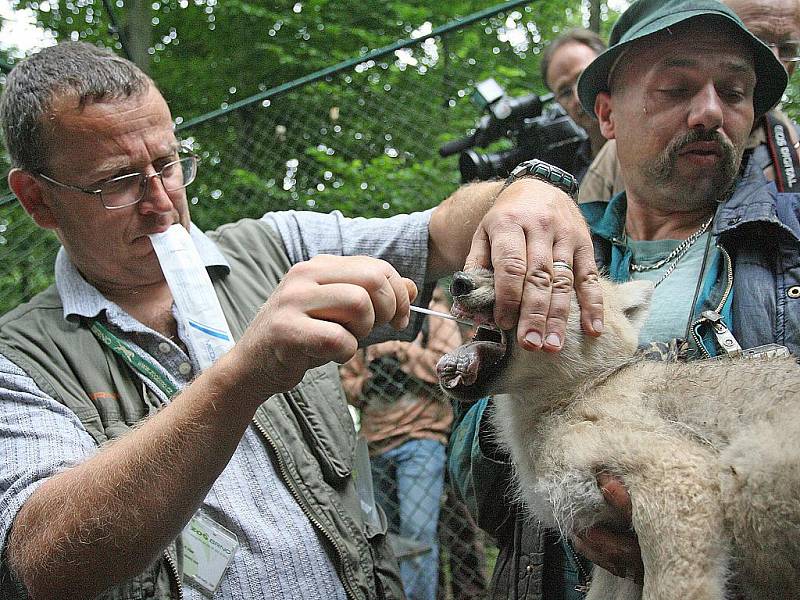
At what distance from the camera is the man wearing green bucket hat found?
9.25ft

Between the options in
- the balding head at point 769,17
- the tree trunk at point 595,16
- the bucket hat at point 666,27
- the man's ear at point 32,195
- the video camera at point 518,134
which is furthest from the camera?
the tree trunk at point 595,16

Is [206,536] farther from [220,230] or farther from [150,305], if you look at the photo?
[220,230]

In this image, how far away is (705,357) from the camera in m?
2.83

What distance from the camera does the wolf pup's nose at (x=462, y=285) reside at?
260 centimetres

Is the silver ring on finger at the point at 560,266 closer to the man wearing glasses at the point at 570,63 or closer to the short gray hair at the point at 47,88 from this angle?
the short gray hair at the point at 47,88

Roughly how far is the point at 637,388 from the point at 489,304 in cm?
65

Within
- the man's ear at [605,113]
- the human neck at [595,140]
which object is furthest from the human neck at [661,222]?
the human neck at [595,140]

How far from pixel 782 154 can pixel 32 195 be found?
364cm

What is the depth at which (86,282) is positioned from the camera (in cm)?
346

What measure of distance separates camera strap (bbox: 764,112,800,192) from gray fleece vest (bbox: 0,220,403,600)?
91.8 inches

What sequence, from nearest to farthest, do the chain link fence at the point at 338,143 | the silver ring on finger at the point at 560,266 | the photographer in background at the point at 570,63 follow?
the silver ring on finger at the point at 560,266, the photographer in background at the point at 570,63, the chain link fence at the point at 338,143

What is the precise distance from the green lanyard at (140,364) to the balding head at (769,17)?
3.44 m

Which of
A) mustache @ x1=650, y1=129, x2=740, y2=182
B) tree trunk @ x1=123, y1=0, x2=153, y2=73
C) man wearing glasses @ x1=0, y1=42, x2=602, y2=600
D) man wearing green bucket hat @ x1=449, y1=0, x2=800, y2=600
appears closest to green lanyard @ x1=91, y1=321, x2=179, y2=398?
man wearing glasses @ x1=0, y1=42, x2=602, y2=600

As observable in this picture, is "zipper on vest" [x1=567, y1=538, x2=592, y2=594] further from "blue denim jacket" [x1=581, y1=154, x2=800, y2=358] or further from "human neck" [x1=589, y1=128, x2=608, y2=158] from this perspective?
"human neck" [x1=589, y1=128, x2=608, y2=158]
